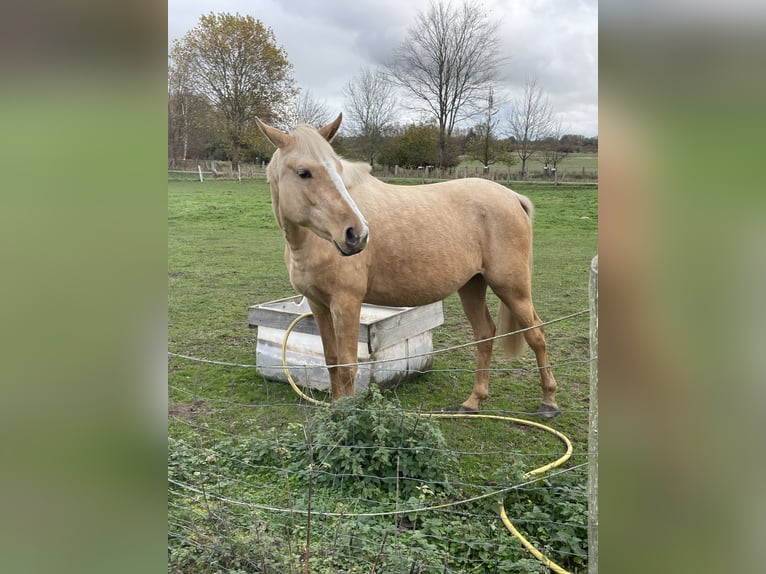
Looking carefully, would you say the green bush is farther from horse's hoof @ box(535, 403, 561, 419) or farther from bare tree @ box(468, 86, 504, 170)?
bare tree @ box(468, 86, 504, 170)

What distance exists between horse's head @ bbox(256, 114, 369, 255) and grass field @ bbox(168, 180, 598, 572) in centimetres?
69

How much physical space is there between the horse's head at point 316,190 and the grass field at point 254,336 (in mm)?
688

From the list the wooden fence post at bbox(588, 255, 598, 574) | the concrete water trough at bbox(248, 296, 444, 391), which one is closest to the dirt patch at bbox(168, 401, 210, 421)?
the concrete water trough at bbox(248, 296, 444, 391)

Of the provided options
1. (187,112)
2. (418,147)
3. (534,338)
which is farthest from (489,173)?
(534,338)

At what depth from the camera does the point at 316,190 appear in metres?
2.41

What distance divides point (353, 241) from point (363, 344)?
1.10 m

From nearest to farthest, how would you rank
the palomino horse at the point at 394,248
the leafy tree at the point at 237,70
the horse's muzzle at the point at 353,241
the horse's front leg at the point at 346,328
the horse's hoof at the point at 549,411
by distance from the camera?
the horse's muzzle at the point at 353,241 < the palomino horse at the point at 394,248 < the horse's front leg at the point at 346,328 < the horse's hoof at the point at 549,411 < the leafy tree at the point at 237,70

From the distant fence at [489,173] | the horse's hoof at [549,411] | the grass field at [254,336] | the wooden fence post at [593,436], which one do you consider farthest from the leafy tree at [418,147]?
the wooden fence post at [593,436]

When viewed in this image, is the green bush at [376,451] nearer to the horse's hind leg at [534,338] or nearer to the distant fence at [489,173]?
the horse's hind leg at [534,338]

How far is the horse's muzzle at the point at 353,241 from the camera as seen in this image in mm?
2342

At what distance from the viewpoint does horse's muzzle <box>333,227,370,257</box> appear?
2.34 metres

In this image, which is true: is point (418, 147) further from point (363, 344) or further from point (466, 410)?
point (466, 410)
